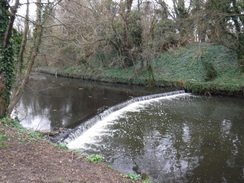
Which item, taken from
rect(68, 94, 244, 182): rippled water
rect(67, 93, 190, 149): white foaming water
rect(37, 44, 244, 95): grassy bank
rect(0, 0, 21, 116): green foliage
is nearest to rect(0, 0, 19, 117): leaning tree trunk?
rect(0, 0, 21, 116): green foliage

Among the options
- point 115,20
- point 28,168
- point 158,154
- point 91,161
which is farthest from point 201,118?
point 115,20

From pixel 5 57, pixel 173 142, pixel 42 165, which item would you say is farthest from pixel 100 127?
pixel 42 165

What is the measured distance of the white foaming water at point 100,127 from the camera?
24.9 ft

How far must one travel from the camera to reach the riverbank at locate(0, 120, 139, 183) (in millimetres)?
3580

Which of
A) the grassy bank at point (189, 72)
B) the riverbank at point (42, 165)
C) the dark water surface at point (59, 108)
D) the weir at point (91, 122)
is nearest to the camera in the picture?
the riverbank at point (42, 165)

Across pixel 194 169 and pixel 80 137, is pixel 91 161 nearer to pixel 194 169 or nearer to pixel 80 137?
pixel 194 169

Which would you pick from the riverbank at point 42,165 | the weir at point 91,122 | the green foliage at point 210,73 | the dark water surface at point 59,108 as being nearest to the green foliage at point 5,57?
the dark water surface at point 59,108

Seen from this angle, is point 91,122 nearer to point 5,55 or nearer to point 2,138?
point 5,55

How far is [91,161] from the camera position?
16.0 feet

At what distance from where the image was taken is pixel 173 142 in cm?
761

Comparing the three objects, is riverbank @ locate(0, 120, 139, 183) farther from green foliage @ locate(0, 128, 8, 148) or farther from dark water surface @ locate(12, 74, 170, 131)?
dark water surface @ locate(12, 74, 170, 131)

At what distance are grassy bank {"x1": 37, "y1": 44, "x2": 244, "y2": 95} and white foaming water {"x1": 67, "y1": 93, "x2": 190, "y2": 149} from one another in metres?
5.00

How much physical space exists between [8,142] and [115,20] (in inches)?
618

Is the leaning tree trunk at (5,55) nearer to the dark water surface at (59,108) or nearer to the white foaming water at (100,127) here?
the dark water surface at (59,108)
